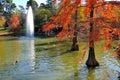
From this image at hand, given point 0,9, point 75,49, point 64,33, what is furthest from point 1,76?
point 0,9

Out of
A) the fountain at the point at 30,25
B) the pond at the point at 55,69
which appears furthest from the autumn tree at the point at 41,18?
the pond at the point at 55,69

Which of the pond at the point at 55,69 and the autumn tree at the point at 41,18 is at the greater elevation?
the autumn tree at the point at 41,18

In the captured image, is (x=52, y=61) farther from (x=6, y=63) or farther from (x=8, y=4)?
(x=8, y=4)

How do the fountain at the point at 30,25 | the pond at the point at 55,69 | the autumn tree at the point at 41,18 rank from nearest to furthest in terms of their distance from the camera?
the pond at the point at 55,69 < the fountain at the point at 30,25 < the autumn tree at the point at 41,18

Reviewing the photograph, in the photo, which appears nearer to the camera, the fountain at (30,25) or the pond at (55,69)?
the pond at (55,69)

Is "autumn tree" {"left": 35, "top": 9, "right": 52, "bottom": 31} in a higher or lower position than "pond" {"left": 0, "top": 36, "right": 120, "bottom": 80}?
higher

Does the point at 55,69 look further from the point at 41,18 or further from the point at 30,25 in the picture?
the point at 30,25

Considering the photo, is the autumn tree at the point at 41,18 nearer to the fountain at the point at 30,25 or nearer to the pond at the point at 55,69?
the fountain at the point at 30,25

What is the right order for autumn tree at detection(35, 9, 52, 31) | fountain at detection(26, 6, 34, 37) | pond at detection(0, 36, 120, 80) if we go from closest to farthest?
pond at detection(0, 36, 120, 80)
fountain at detection(26, 6, 34, 37)
autumn tree at detection(35, 9, 52, 31)

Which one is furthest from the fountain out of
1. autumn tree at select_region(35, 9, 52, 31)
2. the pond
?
the pond

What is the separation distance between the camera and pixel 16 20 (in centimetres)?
9356

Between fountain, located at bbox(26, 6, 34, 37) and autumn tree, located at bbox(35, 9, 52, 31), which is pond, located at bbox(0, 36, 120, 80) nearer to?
fountain, located at bbox(26, 6, 34, 37)

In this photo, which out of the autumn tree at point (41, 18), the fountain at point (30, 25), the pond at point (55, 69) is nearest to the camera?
the pond at point (55, 69)

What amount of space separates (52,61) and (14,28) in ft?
194
